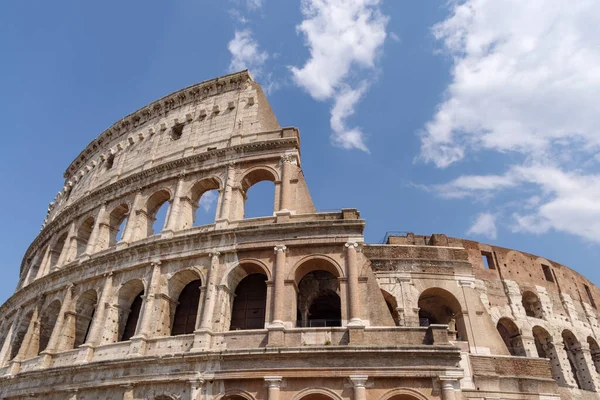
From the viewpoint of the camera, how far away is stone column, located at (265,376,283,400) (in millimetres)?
11398

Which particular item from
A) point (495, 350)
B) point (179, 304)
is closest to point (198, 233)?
point (179, 304)

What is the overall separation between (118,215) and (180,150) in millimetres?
4218

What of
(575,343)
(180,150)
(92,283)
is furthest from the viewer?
(575,343)

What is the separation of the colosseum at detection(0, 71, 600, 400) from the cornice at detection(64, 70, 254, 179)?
10cm

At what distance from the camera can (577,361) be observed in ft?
65.6

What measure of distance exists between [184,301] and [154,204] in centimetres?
495

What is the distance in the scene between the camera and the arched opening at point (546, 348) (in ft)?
60.2

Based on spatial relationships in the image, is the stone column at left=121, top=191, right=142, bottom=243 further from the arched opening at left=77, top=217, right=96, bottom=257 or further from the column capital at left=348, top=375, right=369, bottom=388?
the column capital at left=348, top=375, right=369, bottom=388

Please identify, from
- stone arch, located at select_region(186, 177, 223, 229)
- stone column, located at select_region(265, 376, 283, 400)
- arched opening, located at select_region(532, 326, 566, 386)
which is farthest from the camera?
arched opening, located at select_region(532, 326, 566, 386)

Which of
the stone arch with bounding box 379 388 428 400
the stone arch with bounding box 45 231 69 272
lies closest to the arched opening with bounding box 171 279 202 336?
the stone arch with bounding box 379 388 428 400

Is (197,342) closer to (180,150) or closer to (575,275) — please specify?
(180,150)

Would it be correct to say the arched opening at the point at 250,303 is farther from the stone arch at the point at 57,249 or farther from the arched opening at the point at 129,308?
the stone arch at the point at 57,249

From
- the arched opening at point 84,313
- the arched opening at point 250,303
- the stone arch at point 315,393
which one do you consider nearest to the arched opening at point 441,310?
the stone arch at point 315,393

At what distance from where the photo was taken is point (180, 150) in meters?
18.9
